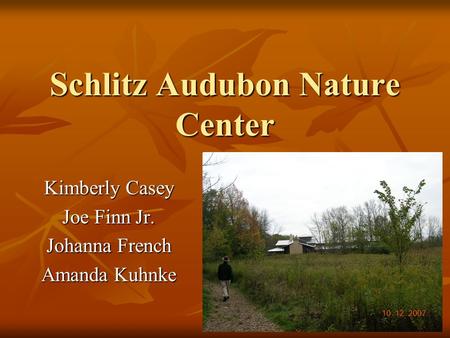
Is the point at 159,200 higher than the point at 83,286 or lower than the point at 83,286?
higher

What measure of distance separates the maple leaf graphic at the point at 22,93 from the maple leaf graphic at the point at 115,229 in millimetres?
897

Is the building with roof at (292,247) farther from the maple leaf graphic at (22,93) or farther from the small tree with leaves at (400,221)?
the maple leaf graphic at (22,93)

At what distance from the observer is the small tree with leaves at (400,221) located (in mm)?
6988

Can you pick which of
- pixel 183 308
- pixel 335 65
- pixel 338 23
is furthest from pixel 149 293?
pixel 338 23

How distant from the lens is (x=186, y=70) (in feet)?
22.6

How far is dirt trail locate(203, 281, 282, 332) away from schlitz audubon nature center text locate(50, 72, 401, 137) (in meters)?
2.00

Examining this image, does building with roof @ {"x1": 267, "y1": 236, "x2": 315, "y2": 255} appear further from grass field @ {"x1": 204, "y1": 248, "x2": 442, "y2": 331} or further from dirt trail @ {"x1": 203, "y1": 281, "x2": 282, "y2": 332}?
dirt trail @ {"x1": 203, "y1": 281, "x2": 282, "y2": 332}

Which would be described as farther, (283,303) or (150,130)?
(283,303)

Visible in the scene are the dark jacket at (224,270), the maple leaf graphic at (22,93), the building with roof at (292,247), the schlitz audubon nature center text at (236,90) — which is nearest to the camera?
the schlitz audubon nature center text at (236,90)

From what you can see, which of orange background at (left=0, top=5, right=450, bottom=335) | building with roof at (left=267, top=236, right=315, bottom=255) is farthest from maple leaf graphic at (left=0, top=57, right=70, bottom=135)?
building with roof at (left=267, top=236, right=315, bottom=255)

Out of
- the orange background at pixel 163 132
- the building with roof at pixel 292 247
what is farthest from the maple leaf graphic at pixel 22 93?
the building with roof at pixel 292 247

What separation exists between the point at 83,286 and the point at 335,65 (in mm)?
4180

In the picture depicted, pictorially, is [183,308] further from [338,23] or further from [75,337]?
[338,23]

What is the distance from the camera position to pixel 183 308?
264 inches
